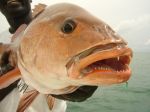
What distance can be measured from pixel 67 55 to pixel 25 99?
103 cm

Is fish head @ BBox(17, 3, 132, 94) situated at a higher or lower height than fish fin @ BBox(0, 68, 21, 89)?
higher

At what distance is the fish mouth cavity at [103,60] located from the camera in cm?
161

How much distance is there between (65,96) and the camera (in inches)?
104

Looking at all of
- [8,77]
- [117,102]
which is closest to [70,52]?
[8,77]

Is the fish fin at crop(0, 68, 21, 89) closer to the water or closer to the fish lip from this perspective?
the fish lip

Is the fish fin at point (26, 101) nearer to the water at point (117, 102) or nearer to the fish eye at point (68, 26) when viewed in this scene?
the fish eye at point (68, 26)

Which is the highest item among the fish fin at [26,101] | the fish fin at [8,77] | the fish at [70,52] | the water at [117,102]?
the fish at [70,52]

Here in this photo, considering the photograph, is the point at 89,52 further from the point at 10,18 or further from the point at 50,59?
the point at 10,18

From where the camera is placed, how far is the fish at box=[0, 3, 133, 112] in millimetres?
1638

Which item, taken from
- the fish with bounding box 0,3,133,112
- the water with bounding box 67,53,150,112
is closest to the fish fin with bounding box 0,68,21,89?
the fish with bounding box 0,3,133,112

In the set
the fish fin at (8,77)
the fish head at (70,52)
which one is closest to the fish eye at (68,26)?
the fish head at (70,52)

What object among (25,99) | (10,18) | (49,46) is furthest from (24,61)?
(10,18)

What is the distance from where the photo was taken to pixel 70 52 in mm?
1776

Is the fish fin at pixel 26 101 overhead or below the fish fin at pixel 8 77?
below
